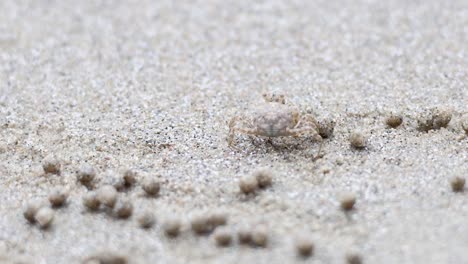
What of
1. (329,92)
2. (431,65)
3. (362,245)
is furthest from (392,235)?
(431,65)

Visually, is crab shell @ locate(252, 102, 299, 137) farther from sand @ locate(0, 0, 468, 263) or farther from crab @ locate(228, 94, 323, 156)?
sand @ locate(0, 0, 468, 263)

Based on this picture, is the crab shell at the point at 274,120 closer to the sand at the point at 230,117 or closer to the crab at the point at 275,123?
the crab at the point at 275,123

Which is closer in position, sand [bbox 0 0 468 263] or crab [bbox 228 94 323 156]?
sand [bbox 0 0 468 263]

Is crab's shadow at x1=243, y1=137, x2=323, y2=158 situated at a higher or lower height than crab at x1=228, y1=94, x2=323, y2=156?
lower

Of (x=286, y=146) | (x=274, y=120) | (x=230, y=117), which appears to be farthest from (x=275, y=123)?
(x=230, y=117)

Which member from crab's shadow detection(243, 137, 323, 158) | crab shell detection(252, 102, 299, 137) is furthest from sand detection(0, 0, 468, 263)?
crab shell detection(252, 102, 299, 137)

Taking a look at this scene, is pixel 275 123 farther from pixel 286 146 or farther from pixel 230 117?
pixel 230 117
